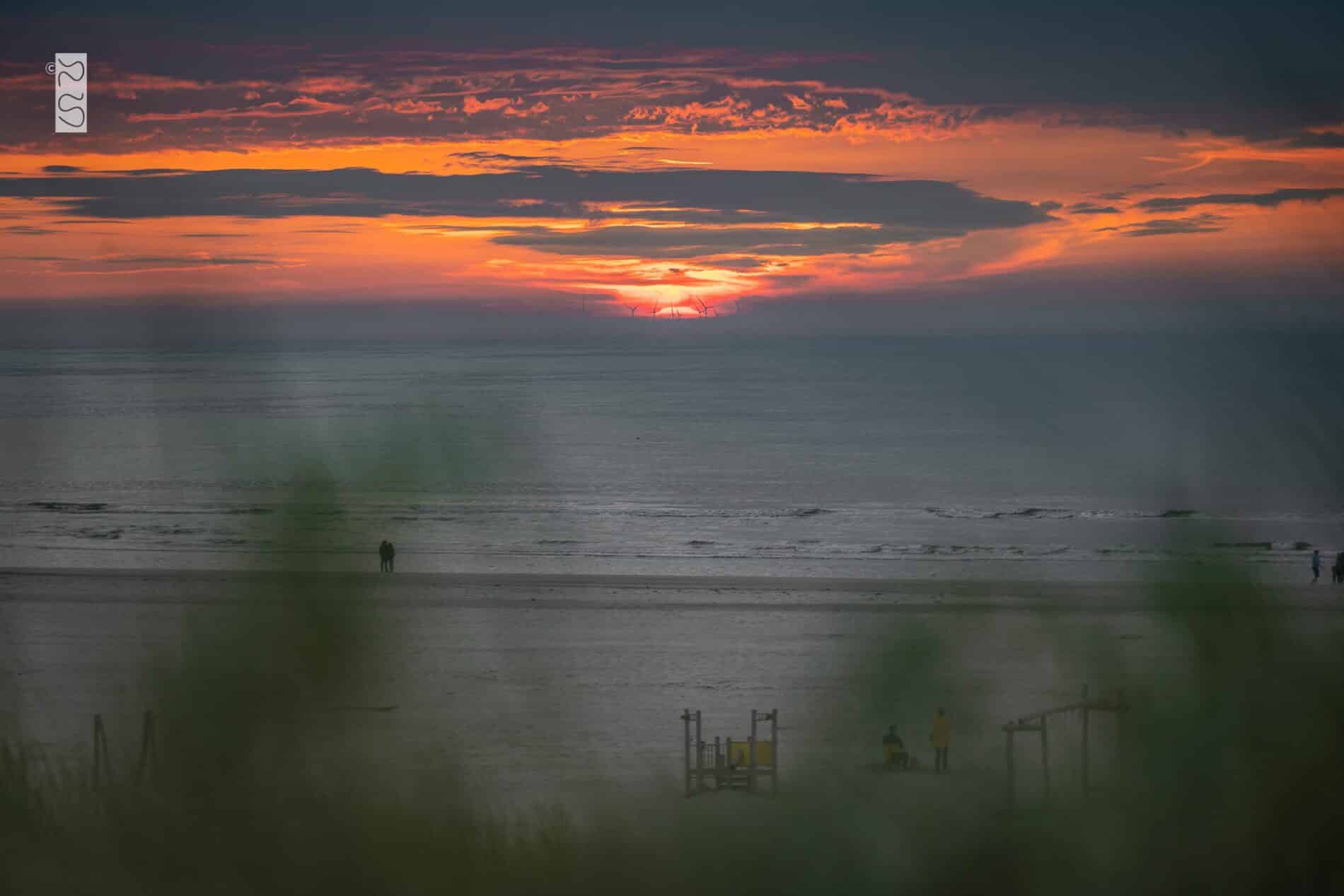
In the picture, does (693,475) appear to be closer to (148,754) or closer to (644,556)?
(644,556)

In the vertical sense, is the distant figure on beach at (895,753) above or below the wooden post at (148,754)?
below

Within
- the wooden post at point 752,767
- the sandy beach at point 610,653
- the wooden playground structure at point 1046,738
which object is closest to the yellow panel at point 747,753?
the wooden post at point 752,767

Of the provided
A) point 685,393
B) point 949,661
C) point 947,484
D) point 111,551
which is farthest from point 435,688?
point 685,393

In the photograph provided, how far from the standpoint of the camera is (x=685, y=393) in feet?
409

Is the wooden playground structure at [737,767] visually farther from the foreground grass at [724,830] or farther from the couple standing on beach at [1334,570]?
the couple standing on beach at [1334,570]

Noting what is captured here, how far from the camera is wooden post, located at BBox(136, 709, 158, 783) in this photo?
1354cm

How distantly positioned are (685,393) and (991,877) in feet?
371

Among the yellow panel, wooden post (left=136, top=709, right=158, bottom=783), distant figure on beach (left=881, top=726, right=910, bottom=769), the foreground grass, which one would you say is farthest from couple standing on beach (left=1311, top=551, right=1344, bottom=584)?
wooden post (left=136, top=709, right=158, bottom=783)

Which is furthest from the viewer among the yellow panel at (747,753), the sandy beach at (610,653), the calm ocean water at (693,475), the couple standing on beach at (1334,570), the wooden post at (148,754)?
the calm ocean water at (693,475)

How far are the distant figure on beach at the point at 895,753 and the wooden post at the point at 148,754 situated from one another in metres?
8.32

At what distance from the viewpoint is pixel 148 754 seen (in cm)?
1477

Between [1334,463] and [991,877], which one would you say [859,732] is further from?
[1334,463]

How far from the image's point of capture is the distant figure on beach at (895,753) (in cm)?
1569

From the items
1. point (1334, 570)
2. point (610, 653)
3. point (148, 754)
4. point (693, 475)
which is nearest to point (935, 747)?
point (610, 653)
